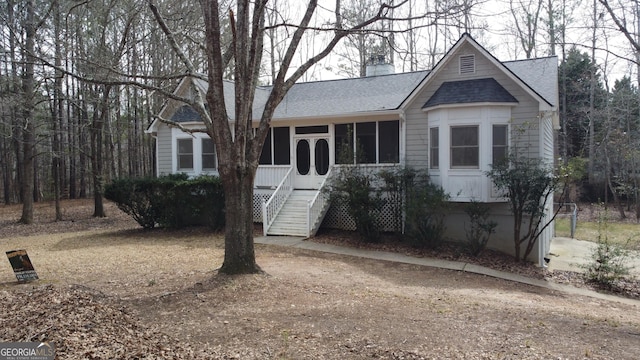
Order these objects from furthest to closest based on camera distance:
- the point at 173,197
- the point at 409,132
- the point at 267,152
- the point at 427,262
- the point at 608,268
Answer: the point at 267,152 < the point at 173,197 < the point at 409,132 < the point at 427,262 < the point at 608,268

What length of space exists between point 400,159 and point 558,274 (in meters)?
5.54

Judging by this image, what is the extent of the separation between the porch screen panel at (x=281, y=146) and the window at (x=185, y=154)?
330cm

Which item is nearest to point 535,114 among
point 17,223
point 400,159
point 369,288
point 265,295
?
point 400,159

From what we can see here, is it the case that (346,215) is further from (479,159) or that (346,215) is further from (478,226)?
(479,159)

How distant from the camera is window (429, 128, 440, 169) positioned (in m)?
13.2

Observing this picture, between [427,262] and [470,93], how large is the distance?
504 centimetres

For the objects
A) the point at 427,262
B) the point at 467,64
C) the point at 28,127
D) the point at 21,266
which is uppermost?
the point at 467,64

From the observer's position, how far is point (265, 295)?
6.42 m

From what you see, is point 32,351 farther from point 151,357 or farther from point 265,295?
point 265,295

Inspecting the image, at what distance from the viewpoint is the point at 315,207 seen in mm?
14211

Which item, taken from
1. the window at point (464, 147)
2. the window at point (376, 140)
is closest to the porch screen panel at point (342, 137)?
the window at point (376, 140)

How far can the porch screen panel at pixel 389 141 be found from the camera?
14.9 meters

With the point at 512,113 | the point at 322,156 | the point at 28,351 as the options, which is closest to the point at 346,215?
the point at 322,156

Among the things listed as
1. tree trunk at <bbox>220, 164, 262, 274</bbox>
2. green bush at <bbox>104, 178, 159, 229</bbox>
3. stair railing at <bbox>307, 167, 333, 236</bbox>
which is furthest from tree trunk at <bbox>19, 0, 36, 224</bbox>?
tree trunk at <bbox>220, 164, 262, 274</bbox>
